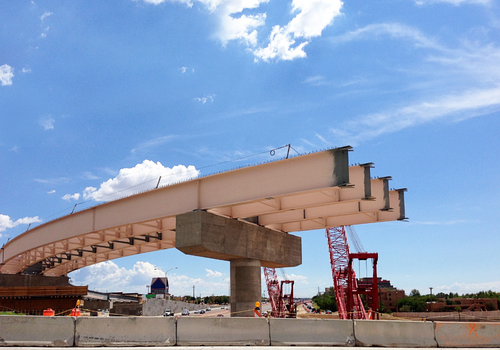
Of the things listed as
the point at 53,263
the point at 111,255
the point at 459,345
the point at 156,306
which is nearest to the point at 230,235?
the point at 459,345

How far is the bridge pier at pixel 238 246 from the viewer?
23.8 metres

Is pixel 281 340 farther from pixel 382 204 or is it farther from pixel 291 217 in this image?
pixel 291 217

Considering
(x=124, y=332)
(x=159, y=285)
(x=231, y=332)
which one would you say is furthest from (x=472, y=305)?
(x=124, y=332)

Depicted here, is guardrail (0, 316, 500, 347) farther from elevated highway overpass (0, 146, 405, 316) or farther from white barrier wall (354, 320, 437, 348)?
elevated highway overpass (0, 146, 405, 316)

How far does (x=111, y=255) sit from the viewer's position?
4562 centimetres

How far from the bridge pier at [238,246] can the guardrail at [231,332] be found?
32.3 ft

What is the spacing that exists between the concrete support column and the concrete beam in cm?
58

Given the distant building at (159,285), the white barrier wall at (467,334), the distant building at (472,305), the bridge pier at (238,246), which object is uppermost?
the bridge pier at (238,246)

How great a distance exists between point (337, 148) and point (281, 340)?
30.5 ft

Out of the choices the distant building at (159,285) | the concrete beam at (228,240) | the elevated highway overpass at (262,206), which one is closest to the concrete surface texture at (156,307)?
the elevated highway overpass at (262,206)

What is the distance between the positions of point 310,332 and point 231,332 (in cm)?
237

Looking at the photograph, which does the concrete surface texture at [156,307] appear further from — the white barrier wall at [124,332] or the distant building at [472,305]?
the distant building at [472,305]

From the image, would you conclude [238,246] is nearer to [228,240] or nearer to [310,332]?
[228,240]

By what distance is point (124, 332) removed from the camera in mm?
12977
